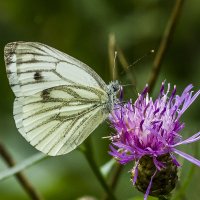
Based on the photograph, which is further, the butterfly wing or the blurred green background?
the blurred green background

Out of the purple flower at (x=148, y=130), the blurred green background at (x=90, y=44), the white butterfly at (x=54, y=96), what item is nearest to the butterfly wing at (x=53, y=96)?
the white butterfly at (x=54, y=96)

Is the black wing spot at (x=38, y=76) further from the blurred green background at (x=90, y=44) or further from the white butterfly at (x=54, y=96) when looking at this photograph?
the blurred green background at (x=90, y=44)

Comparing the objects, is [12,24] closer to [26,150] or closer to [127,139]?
[26,150]

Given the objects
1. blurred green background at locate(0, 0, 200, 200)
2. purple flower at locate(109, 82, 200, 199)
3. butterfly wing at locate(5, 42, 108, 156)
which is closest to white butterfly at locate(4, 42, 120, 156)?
butterfly wing at locate(5, 42, 108, 156)

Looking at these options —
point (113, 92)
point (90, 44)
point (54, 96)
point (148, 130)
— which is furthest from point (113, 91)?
point (90, 44)

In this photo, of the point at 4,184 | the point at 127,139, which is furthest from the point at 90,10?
the point at 127,139

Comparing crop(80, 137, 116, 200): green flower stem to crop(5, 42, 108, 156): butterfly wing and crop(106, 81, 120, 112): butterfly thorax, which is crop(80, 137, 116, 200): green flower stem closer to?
crop(5, 42, 108, 156): butterfly wing

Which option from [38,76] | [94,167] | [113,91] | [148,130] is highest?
[38,76]

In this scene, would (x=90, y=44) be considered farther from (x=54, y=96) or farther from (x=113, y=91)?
(x=113, y=91)
